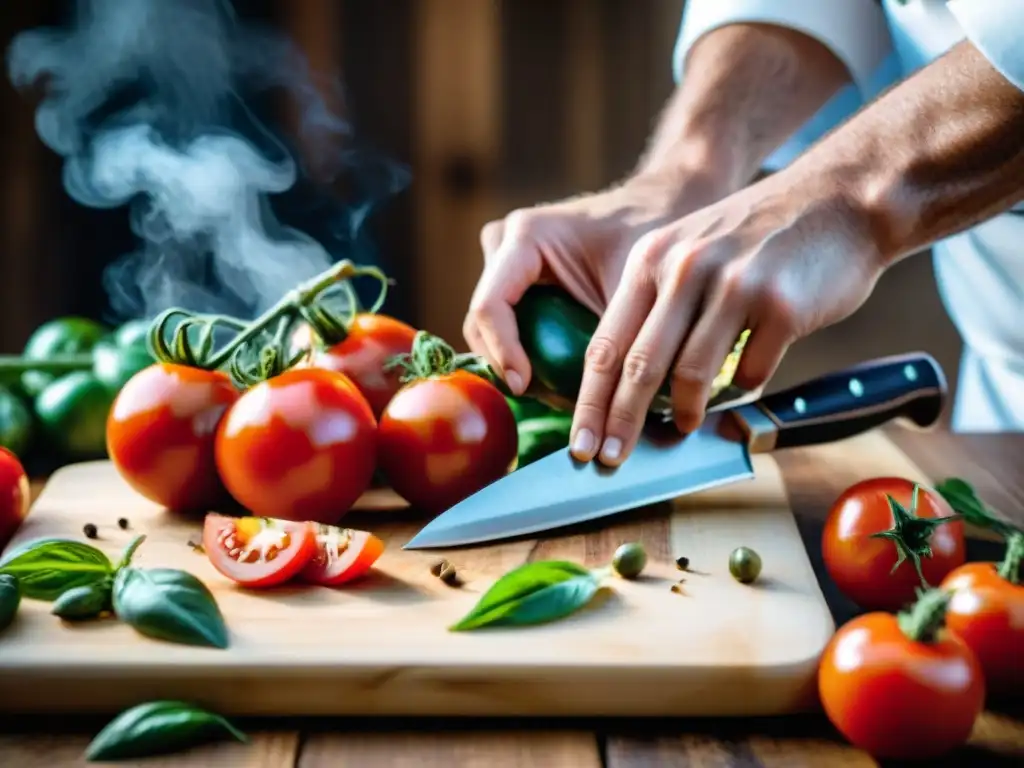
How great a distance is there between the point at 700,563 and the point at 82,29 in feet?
7.00

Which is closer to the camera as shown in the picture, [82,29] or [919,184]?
[919,184]

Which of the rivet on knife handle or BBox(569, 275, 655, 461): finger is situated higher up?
BBox(569, 275, 655, 461): finger

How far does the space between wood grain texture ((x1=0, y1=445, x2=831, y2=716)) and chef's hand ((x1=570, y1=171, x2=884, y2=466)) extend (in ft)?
0.59

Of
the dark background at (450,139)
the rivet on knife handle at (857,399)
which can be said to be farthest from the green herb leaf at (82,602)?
the dark background at (450,139)

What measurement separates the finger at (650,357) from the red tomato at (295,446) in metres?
0.26

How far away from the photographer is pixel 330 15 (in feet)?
8.88

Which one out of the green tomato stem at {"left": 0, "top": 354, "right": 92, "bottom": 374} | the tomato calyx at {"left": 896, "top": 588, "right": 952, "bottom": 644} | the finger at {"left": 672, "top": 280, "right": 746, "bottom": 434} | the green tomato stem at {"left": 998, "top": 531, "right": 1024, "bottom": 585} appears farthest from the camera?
the green tomato stem at {"left": 0, "top": 354, "right": 92, "bottom": 374}

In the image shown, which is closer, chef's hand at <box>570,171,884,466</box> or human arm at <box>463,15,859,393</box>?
chef's hand at <box>570,171,884,466</box>

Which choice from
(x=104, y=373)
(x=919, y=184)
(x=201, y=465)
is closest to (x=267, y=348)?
(x=201, y=465)

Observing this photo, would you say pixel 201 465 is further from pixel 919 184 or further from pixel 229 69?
pixel 229 69

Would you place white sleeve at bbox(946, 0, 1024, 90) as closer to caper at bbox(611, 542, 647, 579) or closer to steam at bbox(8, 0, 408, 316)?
caper at bbox(611, 542, 647, 579)

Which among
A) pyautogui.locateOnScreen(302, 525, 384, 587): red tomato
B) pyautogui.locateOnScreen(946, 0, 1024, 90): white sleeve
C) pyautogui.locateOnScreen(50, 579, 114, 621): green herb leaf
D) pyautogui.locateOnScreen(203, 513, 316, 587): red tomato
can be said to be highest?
pyautogui.locateOnScreen(946, 0, 1024, 90): white sleeve

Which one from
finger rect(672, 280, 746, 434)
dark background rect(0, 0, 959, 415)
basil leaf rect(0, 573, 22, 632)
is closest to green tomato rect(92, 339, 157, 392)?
basil leaf rect(0, 573, 22, 632)

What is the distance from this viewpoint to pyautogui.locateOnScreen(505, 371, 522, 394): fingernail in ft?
4.30
